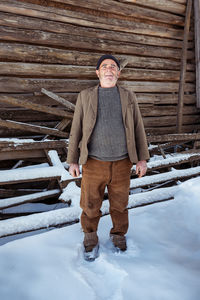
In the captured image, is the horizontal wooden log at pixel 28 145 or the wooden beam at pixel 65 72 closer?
the horizontal wooden log at pixel 28 145

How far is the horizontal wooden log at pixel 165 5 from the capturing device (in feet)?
15.1

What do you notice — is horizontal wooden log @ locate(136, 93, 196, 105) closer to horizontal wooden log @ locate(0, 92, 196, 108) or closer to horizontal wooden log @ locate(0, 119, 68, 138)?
horizontal wooden log @ locate(0, 92, 196, 108)

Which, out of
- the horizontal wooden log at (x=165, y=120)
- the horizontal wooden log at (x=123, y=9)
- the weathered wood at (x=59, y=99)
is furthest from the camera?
the horizontal wooden log at (x=165, y=120)

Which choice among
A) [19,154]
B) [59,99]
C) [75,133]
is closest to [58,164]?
[19,154]

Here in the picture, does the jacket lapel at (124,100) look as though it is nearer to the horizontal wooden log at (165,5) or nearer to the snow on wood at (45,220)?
the snow on wood at (45,220)

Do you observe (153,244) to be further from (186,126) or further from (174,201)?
(186,126)

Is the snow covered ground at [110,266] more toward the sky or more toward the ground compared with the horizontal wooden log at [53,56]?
more toward the ground

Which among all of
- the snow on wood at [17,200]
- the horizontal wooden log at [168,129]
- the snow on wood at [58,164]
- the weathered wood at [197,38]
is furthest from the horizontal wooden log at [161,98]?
the snow on wood at [17,200]

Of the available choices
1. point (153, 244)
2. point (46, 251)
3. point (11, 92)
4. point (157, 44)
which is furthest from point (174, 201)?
point (157, 44)

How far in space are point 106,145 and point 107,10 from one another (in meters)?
3.90

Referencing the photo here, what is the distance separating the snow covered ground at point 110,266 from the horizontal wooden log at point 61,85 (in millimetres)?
2868

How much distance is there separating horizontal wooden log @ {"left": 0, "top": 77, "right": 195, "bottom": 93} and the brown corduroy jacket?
2477mm

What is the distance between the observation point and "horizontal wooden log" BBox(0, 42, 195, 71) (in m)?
3.67

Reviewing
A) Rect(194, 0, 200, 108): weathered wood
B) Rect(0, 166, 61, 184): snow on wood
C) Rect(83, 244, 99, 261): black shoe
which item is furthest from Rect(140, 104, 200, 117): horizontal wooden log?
Rect(83, 244, 99, 261): black shoe
